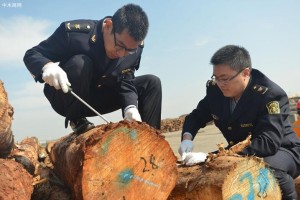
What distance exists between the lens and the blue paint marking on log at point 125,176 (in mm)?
2174

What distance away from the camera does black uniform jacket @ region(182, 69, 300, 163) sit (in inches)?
115

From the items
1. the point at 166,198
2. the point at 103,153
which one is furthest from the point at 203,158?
the point at 103,153

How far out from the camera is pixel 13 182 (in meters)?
2.15

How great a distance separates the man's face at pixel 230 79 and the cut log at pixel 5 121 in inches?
70.7

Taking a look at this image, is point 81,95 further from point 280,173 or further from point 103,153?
point 280,173

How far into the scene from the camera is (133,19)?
3215 millimetres

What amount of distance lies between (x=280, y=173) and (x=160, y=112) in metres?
1.31

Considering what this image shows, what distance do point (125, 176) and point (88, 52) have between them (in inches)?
61.1

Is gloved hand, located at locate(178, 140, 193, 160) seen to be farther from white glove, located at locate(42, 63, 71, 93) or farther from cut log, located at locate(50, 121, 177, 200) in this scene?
white glove, located at locate(42, 63, 71, 93)

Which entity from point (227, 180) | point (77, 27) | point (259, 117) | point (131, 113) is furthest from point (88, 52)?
point (227, 180)

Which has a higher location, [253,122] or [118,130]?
[118,130]

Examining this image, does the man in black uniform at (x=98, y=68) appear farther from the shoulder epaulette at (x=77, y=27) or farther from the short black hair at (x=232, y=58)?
the short black hair at (x=232, y=58)

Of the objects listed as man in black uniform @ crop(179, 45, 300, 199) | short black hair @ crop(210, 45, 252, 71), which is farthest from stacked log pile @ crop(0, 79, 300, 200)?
short black hair @ crop(210, 45, 252, 71)

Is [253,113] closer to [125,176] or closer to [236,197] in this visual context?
[236,197]
